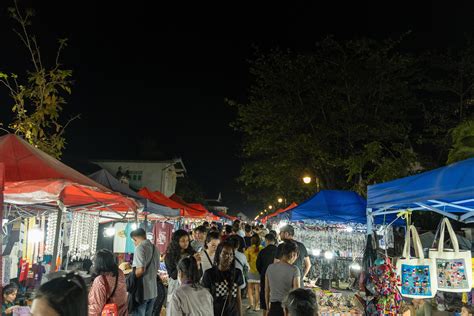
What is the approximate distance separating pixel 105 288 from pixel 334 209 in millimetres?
6486

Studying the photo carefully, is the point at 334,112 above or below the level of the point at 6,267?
above

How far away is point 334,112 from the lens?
745 inches

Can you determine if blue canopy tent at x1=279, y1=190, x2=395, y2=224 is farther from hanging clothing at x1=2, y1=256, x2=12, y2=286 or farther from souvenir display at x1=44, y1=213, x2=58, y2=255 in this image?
hanging clothing at x1=2, y1=256, x2=12, y2=286

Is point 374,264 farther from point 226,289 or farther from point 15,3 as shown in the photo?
point 15,3

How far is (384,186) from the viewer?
5.67 meters

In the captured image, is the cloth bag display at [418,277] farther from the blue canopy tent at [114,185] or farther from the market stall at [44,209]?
the blue canopy tent at [114,185]

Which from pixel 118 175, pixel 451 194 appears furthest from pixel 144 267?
pixel 118 175

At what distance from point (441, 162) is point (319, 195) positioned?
1077 cm

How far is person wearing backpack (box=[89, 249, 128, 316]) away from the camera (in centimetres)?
445

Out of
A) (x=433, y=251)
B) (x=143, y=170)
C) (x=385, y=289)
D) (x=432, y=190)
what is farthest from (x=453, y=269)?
(x=143, y=170)

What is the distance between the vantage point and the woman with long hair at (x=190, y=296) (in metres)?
4.06

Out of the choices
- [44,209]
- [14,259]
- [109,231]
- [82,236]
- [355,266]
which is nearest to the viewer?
[14,259]

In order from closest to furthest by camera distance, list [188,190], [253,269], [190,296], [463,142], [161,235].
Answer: [190,296], [253,269], [463,142], [161,235], [188,190]

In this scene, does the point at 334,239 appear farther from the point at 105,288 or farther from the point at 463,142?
the point at 105,288
